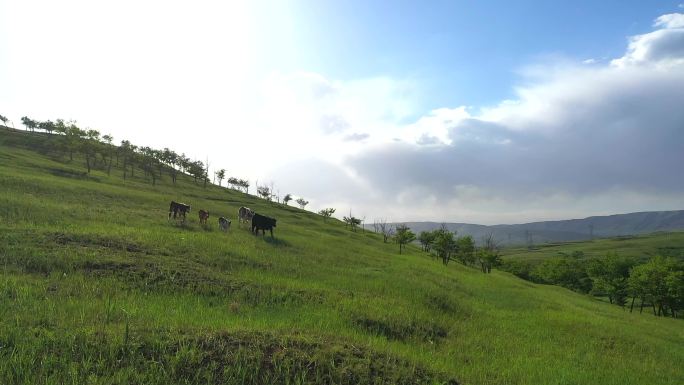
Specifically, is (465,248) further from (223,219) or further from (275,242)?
(223,219)

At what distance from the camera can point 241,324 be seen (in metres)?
9.83

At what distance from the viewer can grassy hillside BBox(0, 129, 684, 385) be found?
7227 mm

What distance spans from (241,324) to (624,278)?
10185 centimetres

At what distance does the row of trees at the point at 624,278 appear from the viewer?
222 feet

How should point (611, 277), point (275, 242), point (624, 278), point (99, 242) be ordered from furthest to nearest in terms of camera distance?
point (611, 277) → point (624, 278) → point (275, 242) → point (99, 242)

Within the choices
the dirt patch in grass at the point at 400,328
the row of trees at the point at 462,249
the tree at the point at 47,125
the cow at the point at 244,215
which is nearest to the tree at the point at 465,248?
the row of trees at the point at 462,249

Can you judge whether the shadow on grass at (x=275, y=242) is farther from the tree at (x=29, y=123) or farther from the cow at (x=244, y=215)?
the tree at (x=29, y=123)

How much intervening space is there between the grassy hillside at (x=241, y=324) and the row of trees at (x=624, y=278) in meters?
56.8

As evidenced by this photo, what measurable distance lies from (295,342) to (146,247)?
12414 mm

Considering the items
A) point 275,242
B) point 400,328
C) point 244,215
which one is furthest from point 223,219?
point 400,328

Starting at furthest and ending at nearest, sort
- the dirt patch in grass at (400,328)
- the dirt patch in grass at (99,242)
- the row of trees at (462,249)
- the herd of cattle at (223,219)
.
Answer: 1. the row of trees at (462,249)
2. the herd of cattle at (223,219)
3. the dirt patch in grass at (99,242)
4. the dirt patch in grass at (400,328)

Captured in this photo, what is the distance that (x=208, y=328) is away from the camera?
28.9 ft

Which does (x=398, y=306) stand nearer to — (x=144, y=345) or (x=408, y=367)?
(x=408, y=367)

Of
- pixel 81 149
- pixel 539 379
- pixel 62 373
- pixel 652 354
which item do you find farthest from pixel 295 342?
pixel 81 149
